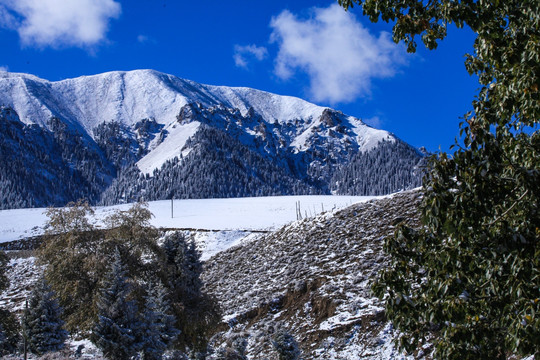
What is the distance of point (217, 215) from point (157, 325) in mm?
56576

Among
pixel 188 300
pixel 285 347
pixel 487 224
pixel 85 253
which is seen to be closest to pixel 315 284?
pixel 188 300

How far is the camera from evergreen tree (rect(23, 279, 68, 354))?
2861 cm

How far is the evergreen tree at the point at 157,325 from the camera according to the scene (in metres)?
21.9

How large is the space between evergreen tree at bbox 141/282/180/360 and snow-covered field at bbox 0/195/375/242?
35987mm

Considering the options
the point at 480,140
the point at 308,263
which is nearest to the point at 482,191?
the point at 480,140

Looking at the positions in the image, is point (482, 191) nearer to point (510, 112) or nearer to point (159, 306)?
point (510, 112)

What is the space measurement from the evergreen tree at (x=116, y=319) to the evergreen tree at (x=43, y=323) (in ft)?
29.8

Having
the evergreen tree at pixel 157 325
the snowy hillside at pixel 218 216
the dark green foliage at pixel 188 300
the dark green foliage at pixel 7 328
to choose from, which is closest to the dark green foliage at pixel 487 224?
the evergreen tree at pixel 157 325

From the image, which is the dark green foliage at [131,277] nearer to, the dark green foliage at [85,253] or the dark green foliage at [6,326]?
the dark green foliage at [85,253]

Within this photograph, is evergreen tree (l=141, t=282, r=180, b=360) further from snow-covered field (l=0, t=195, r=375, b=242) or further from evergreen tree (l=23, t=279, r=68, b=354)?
snow-covered field (l=0, t=195, r=375, b=242)

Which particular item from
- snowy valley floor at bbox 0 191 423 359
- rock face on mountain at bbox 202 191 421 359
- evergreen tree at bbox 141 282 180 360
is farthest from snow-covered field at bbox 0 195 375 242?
evergreen tree at bbox 141 282 180 360

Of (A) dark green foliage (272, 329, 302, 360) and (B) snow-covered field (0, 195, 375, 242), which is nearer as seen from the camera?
(A) dark green foliage (272, 329, 302, 360)

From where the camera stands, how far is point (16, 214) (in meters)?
95.1

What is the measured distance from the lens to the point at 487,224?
22.6ft
